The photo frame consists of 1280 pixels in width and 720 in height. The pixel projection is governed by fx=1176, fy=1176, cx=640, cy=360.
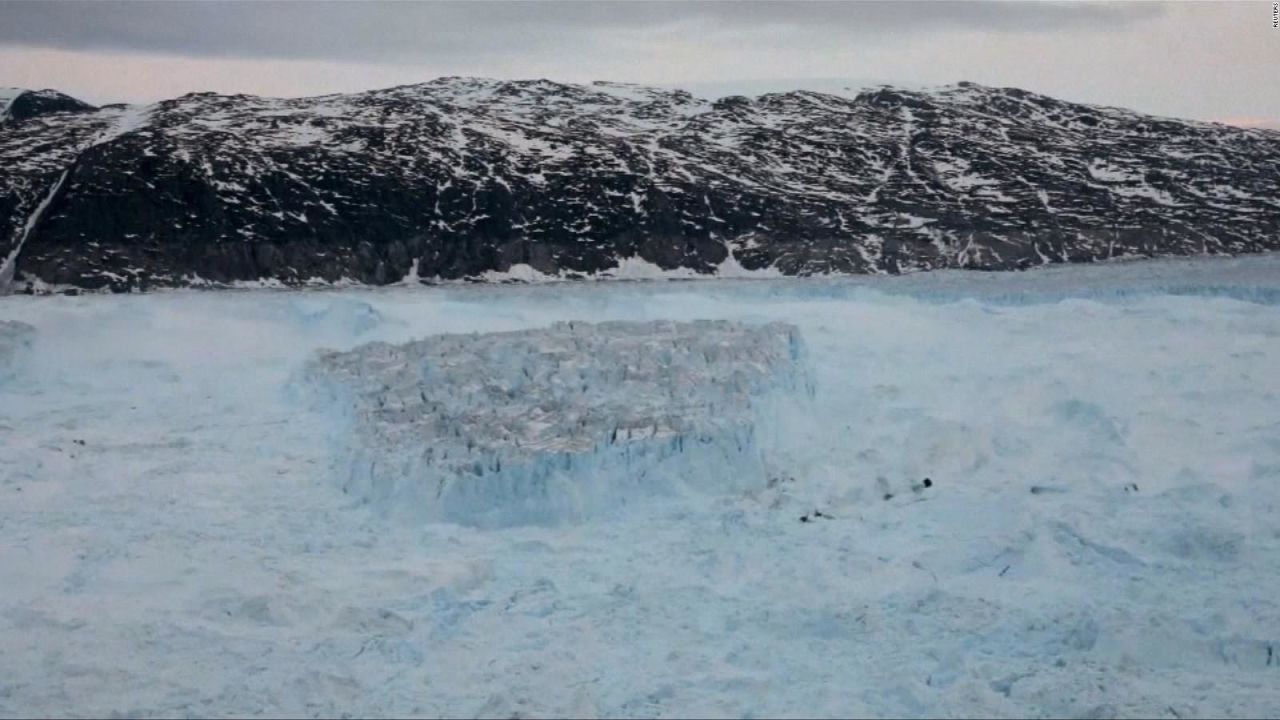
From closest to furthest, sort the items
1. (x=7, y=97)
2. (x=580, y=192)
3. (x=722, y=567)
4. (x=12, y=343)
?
(x=722, y=567)
(x=12, y=343)
(x=580, y=192)
(x=7, y=97)

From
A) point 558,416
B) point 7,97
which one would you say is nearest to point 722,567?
point 558,416

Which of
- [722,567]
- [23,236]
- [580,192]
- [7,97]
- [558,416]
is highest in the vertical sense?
[7,97]

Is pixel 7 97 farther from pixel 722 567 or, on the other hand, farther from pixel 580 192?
pixel 722 567

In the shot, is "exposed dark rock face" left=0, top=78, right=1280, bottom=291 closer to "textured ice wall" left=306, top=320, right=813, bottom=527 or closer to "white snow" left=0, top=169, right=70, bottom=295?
"white snow" left=0, top=169, right=70, bottom=295

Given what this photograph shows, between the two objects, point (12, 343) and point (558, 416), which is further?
point (12, 343)

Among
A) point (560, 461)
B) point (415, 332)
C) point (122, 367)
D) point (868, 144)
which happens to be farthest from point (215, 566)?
point (868, 144)

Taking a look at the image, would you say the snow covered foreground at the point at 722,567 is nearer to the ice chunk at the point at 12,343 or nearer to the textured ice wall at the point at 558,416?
the textured ice wall at the point at 558,416

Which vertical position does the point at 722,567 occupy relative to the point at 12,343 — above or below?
below

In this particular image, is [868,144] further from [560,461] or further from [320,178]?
[560,461]
